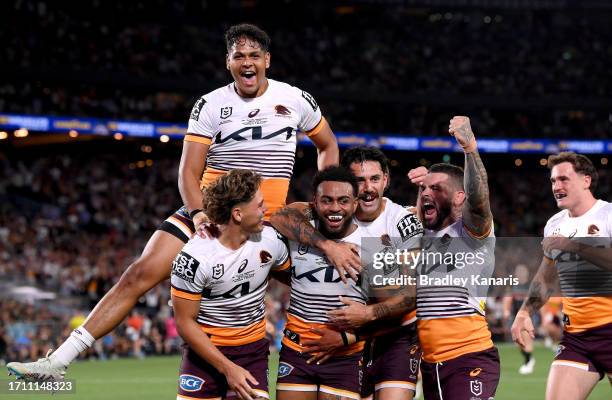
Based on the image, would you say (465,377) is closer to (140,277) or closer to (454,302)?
(454,302)

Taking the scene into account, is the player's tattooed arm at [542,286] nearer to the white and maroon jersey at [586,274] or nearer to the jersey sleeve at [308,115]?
the white and maroon jersey at [586,274]

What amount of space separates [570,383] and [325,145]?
2974mm

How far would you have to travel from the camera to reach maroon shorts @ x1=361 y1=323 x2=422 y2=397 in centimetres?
716

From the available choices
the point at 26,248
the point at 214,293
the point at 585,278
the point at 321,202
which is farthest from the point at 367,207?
the point at 26,248

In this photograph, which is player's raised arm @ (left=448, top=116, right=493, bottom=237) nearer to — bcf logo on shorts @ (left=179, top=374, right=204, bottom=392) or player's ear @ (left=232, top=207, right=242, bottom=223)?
player's ear @ (left=232, top=207, right=242, bottom=223)

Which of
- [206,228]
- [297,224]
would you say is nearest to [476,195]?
[297,224]

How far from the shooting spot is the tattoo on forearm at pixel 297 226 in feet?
22.3

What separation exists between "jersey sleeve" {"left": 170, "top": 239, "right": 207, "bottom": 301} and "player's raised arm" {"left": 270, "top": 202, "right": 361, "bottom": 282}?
0.77 m

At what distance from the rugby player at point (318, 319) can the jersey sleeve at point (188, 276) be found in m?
0.82

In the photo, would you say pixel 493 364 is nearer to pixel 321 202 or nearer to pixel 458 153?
pixel 321 202

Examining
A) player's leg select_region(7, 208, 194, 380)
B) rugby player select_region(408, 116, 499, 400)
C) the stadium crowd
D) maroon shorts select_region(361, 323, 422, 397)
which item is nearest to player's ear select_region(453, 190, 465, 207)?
rugby player select_region(408, 116, 499, 400)

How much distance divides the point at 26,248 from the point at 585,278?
20710 mm

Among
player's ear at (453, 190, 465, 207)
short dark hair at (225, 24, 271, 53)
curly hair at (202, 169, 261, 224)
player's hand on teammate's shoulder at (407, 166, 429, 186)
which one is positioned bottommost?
curly hair at (202, 169, 261, 224)

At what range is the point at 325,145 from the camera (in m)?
8.23
